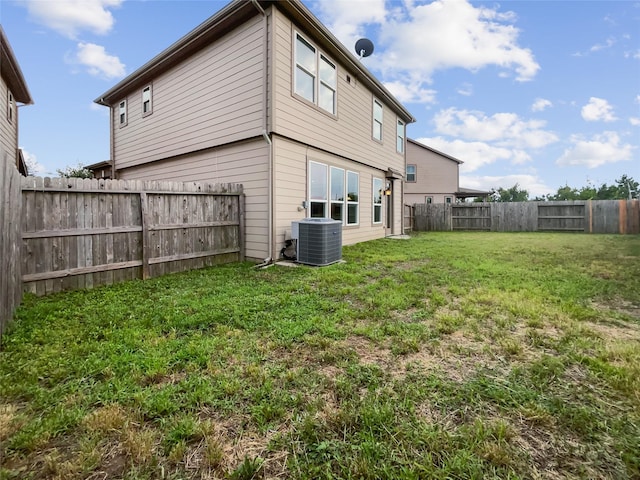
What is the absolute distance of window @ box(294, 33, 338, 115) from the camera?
21.9ft

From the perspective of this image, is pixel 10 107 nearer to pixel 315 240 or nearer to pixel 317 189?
pixel 317 189

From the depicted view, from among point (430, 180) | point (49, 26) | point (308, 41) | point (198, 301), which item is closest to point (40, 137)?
point (49, 26)

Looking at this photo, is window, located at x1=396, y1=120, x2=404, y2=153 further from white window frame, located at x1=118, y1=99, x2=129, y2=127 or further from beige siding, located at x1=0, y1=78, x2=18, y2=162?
beige siding, located at x1=0, y1=78, x2=18, y2=162

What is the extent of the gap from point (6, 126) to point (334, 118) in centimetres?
1082

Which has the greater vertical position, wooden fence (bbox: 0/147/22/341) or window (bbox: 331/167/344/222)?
window (bbox: 331/167/344/222)

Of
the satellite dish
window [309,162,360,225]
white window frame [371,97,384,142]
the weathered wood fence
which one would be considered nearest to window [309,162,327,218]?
window [309,162,360,225]

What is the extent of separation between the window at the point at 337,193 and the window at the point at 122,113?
8.21m

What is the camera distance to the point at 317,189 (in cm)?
752

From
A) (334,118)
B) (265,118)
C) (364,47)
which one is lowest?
(265,118)

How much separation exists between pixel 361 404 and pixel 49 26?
1055 cm

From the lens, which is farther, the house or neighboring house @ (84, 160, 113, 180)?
neighboring house @ (84, 160, 113, 180)

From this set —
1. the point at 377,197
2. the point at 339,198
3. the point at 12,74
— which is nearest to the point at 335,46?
the point at 339,198

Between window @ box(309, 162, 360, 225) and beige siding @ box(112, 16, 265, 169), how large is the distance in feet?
6.38

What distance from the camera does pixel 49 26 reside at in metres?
7.10
